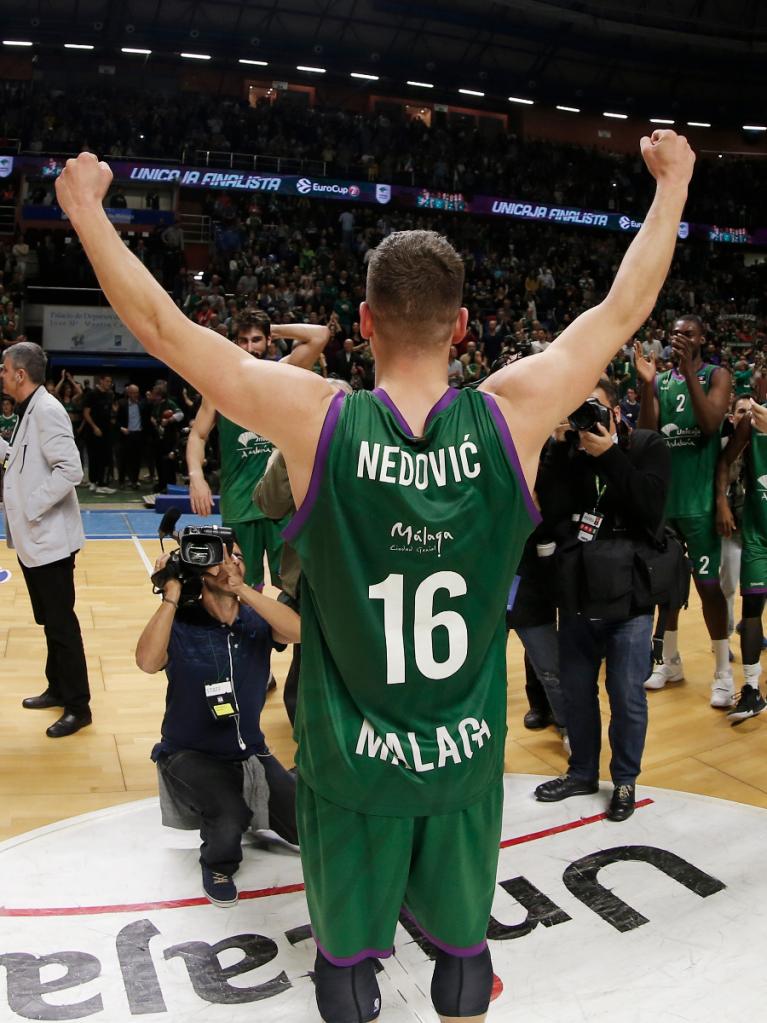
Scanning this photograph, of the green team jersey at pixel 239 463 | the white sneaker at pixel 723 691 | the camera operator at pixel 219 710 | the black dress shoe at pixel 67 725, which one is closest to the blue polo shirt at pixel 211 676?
the camera operator at pixel 219 710

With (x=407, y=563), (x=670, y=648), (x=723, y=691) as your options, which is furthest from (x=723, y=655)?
(x=407, y=563)

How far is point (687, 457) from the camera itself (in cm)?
543

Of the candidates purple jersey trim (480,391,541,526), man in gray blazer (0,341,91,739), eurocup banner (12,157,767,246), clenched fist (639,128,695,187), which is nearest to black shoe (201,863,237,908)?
man in gray blazer (0,341,91,739)

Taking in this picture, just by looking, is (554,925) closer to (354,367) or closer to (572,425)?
(572,425)

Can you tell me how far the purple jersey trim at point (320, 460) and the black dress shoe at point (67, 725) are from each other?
12.0ft

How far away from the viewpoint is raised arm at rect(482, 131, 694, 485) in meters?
1.79

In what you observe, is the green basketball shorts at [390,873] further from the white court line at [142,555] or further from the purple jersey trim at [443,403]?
the white court line at [142,555]

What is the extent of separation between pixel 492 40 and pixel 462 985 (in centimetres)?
3251

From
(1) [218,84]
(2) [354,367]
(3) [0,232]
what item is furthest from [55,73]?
(2) [354,367]

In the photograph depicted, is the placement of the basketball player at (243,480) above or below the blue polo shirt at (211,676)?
above

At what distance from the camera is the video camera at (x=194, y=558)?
3.44 meters

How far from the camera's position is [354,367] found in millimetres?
15680

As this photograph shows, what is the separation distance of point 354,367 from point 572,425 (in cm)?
1223

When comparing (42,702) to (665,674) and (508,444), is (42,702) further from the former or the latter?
(508,444)
